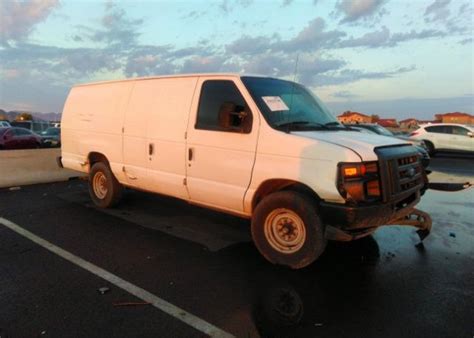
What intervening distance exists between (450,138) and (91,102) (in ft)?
63.4

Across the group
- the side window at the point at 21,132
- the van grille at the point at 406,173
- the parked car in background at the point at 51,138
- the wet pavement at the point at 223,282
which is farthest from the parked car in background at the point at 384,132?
the side window at the point at 21,132

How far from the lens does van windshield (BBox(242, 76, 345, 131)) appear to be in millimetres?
4852

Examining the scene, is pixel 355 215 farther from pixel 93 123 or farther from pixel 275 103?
pixel 93 123

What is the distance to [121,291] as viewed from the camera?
3865mm

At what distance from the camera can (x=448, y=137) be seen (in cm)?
2092

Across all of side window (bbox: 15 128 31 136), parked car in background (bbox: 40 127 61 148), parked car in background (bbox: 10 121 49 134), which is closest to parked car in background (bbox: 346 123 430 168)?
parked car in background (bbox: 40 127 61 148)

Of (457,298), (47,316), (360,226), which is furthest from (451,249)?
(47,316)

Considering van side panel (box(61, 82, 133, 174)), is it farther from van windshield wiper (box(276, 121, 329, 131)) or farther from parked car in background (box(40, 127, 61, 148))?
parked car in background (box(40, 127, 61, 148))

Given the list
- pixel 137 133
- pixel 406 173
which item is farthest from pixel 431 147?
pixel 137 133

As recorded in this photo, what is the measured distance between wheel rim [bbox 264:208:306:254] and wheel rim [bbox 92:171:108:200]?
3669mm

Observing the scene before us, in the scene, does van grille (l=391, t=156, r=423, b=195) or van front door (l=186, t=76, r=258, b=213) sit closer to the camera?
van grille (l=391, t=156, r=423, b=195)

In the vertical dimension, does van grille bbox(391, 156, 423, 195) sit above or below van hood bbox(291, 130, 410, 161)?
below

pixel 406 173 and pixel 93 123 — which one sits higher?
pixel 93 123

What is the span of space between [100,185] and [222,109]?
346 cm
